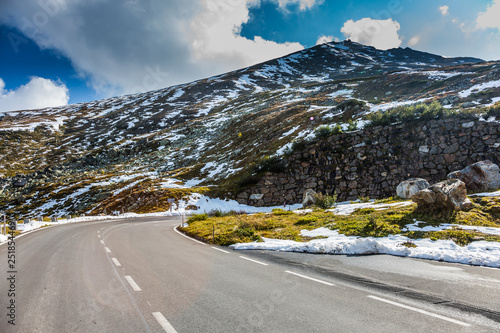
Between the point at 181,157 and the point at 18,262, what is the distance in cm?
6205

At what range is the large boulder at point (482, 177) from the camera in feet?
49.2

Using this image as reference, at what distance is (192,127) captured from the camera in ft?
313

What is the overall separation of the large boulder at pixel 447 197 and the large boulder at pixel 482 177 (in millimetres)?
4462

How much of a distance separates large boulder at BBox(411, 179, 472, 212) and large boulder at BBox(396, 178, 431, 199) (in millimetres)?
6131

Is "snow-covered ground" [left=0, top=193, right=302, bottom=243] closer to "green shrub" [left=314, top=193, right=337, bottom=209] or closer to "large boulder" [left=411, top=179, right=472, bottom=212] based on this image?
"green shrub" [left=314, top=193, right=337, bottom=209]

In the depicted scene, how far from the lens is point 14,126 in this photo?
146 meters

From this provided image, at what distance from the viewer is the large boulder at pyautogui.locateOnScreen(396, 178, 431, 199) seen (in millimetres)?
17969

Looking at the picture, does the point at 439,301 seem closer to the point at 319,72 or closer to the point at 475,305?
the point at 475,305

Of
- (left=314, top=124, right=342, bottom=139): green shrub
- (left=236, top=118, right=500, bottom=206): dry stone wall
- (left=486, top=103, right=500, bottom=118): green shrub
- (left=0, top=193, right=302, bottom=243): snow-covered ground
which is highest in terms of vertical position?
(left=314, top=124, right=342, bottom=139): green shrub

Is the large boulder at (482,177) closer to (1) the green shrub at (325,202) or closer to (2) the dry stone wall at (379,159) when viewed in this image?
(2) the dry stone wall at (379,159)

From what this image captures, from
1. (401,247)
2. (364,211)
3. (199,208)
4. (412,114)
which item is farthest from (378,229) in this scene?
(199,208)

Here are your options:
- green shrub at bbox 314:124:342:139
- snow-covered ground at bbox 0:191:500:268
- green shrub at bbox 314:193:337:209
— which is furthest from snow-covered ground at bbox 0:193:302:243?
snow-covered ground at bbox 0:191:500:268

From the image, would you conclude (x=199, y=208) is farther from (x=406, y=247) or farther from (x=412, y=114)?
(x=406, y=247)

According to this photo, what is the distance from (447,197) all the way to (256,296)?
409 inches
